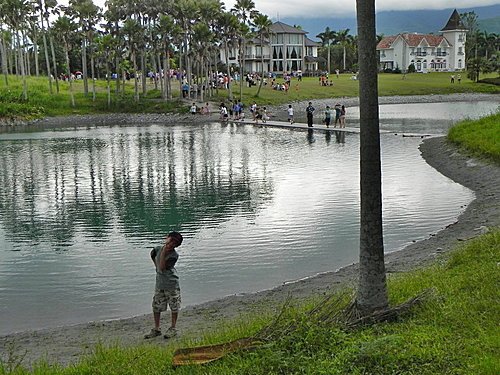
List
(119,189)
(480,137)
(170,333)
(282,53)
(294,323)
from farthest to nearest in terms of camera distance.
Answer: (282,53)
(480,137)
(119,189)
(170,333)
(294,323)

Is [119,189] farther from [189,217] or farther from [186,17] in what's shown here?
[186,17]

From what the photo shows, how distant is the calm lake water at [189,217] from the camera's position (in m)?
14.3

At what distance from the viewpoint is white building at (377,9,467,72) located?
5320 inches

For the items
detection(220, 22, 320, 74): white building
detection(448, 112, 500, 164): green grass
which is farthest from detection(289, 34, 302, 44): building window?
detection(448, 112, 500, 164): green grass

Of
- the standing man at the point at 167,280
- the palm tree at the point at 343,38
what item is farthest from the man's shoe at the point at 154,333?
the palm tree at the point at 343,38

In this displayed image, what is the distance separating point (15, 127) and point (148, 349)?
203 feet

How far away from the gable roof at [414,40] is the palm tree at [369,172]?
131 metres

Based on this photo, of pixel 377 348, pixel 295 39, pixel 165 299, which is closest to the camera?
pixel 377 348

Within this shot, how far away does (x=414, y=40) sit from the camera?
442ft

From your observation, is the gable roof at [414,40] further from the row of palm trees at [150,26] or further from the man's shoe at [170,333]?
the man's shoe at [170,333]

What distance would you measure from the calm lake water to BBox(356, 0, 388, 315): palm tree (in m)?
5.37

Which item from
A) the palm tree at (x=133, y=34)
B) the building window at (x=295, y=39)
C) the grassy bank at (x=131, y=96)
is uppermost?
the building window at (x=295, y=39)

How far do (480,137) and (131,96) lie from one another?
57.0 metres

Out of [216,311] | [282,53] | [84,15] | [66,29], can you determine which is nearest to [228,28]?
[84,15]
